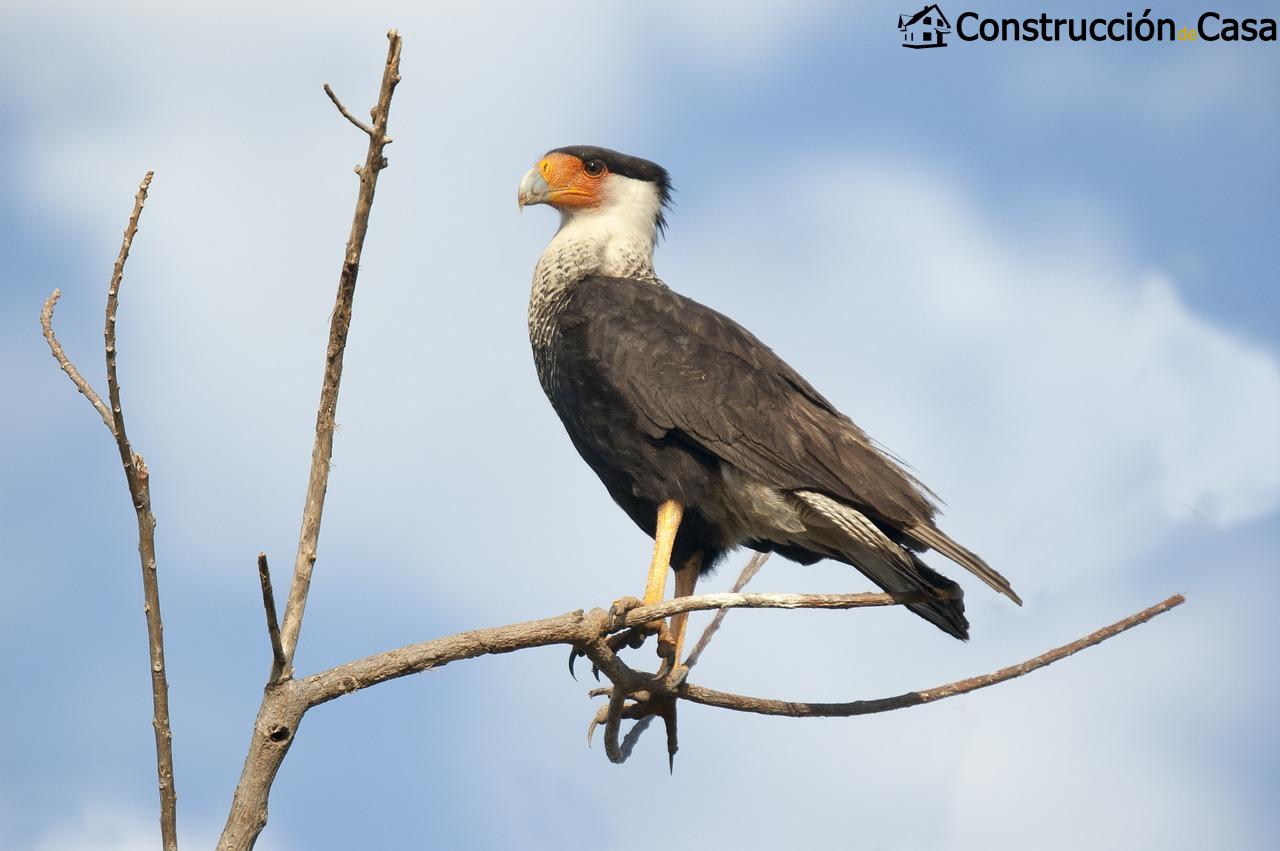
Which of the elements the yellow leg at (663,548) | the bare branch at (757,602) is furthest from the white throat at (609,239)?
the bare branch at (757,602)

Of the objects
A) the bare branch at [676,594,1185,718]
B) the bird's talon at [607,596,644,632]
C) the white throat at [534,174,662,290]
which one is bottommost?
the bare branch at [676,594,1185,718]

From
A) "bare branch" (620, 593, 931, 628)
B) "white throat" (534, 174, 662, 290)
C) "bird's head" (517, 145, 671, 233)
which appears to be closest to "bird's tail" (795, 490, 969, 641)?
"bare branch" (620, 593, 931, 628)

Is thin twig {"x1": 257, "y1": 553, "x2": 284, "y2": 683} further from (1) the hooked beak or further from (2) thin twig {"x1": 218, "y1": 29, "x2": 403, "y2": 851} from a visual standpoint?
(1) the hooked beak

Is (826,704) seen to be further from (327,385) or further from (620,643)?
(327,385)

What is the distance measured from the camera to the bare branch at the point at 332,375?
2863 millimetres

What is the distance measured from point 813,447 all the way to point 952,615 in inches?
27.0

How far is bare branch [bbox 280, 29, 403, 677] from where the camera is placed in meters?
2.86

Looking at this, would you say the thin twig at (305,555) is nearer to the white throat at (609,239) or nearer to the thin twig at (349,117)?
the thin twig at (349,117)

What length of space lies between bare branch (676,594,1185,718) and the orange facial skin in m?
2.05

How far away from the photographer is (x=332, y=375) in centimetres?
296

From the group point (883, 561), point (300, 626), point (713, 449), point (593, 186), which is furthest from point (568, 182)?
point (300, 626)

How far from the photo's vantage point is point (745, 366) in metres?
4.15

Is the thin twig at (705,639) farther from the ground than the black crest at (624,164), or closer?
closer

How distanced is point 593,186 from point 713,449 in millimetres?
1487
